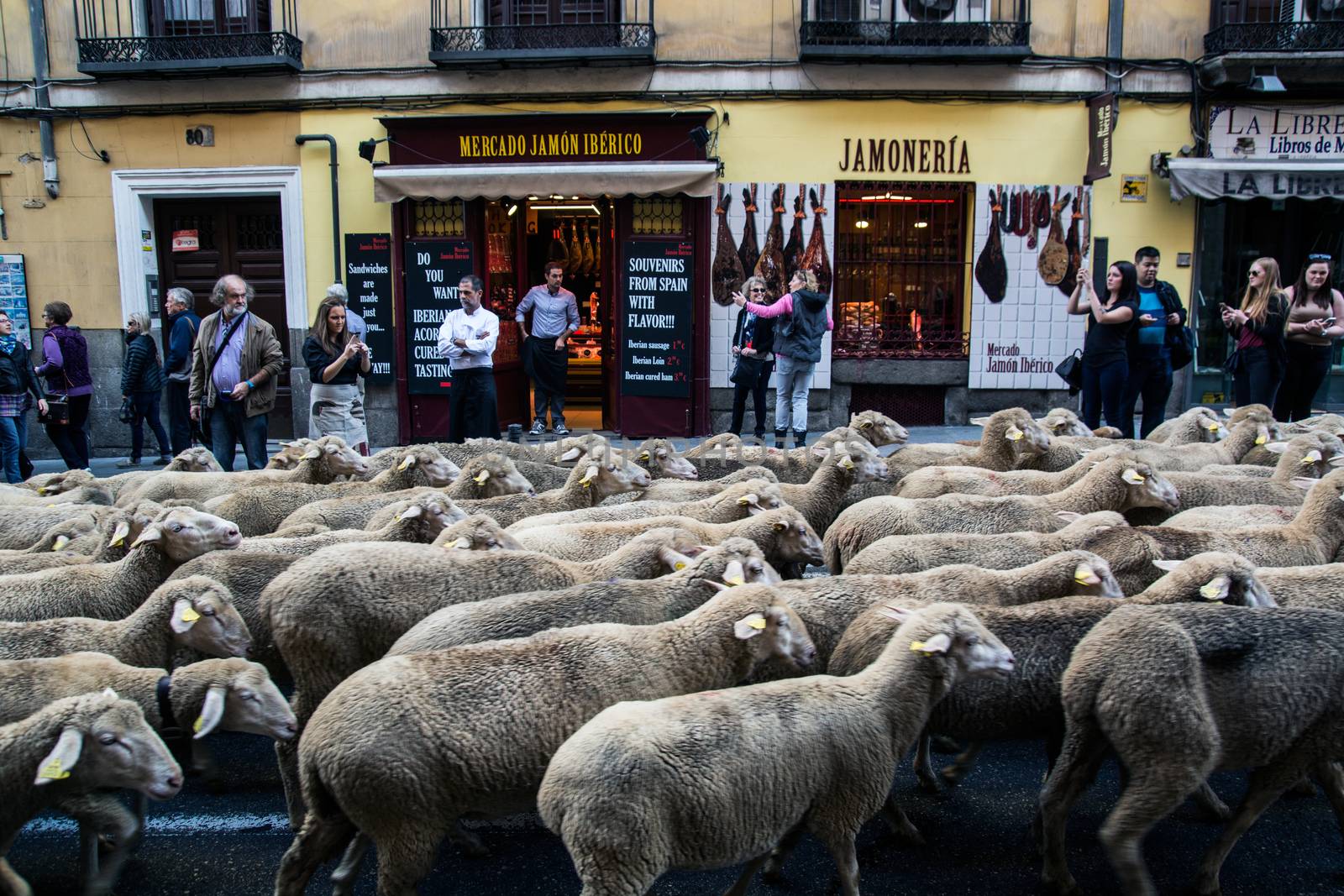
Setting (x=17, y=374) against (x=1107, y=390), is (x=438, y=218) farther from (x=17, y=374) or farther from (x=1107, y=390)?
(x=1107, y=390)

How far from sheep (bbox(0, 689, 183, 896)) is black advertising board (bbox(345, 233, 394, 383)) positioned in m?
9.11

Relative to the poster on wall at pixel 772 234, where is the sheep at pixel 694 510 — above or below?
below

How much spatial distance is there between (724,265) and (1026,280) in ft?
11.4

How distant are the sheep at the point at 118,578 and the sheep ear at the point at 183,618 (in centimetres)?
73

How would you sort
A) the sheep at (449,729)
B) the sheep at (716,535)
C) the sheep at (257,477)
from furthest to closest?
1. the sheep at (257,477)
2. the sheep at (716,535)
3. the sheep at (449,729)

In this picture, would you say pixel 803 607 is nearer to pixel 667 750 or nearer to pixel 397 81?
pixel 667 750

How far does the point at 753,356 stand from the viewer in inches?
431

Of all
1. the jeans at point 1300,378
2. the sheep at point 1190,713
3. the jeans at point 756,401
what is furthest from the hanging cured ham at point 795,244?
the sheep at point 1190,713

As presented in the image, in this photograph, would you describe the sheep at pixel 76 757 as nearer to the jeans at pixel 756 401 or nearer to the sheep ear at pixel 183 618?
the sheep ear at pixel 183 618

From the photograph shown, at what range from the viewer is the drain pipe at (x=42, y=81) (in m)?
11.9

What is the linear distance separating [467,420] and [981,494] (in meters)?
5.19

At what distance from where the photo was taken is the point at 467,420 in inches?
369

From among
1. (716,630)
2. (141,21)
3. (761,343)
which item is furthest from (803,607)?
(141,21)

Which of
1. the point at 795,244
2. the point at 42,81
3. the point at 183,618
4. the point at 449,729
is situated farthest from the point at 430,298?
the point at 449,729
